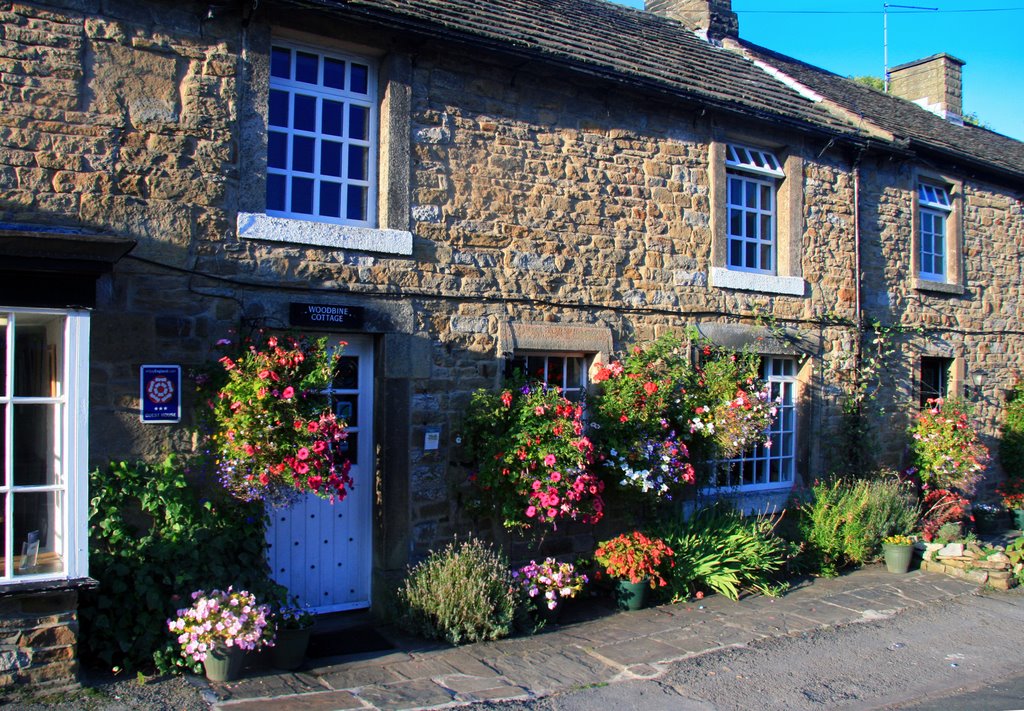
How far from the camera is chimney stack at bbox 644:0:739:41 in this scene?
41.7ft

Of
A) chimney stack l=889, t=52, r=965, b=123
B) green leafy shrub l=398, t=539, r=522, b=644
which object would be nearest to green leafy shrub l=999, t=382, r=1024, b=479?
chimney stack l=889, t=52, r=965, b=123

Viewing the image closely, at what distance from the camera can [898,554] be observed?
926 centimetres

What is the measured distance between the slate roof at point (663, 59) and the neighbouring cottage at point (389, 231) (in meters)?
0.06

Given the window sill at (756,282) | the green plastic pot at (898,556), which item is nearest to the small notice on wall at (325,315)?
the window sill at (756,282)

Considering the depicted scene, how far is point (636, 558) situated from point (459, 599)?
1.84 m

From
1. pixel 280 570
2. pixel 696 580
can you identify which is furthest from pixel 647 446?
pixel 280 570

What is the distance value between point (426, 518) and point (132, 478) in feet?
8.04

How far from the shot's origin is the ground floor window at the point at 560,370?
8281mm

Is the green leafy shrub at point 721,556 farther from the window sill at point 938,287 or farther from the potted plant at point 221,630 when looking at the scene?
the window sill at point 938,287

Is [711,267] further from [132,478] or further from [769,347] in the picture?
[132,478]

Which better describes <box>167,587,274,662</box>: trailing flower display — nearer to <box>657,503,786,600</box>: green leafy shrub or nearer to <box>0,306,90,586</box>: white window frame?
<box>0,306,90,586</box>: white window frame

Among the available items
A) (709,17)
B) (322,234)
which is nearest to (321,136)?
(322,234)

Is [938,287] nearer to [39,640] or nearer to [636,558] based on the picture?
[636,558]

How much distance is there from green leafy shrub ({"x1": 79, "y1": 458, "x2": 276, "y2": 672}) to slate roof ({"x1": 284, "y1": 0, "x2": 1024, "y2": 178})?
12.7 feet
